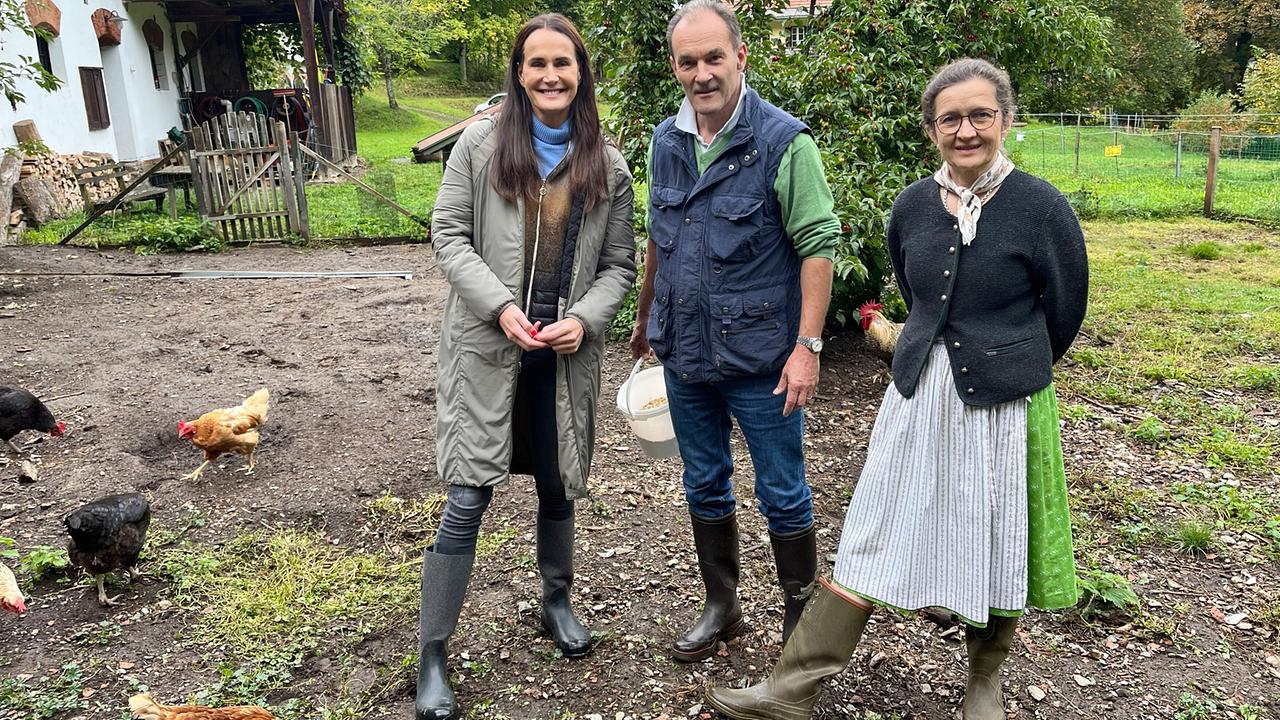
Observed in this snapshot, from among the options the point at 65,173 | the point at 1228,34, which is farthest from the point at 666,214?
the point at 1228,34

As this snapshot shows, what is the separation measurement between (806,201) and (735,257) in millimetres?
231

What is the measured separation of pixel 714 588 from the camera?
2.94 meters

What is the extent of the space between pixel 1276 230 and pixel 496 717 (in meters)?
11.2

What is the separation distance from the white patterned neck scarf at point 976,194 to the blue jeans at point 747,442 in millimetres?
608

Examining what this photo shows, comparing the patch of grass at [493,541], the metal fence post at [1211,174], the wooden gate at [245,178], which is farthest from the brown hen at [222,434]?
the metal fence post at [1211,174]

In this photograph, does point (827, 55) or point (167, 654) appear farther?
point (827, 55)

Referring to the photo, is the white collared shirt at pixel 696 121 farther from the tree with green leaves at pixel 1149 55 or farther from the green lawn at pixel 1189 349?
the tree with green leaves at pixel 1149 55

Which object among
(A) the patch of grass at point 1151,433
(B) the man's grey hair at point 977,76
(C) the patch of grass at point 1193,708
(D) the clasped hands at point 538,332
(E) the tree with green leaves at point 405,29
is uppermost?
(E) the tree with green leaves at point 405,29

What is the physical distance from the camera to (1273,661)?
2.87 meters

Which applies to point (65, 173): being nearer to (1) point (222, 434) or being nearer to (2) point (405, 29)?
(1) point (222, 434)

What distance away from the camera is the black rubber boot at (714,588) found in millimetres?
2855

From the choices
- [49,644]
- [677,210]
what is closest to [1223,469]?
[677,210]

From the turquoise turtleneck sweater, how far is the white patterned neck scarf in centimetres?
107

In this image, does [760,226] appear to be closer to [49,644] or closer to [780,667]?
[780,667]
